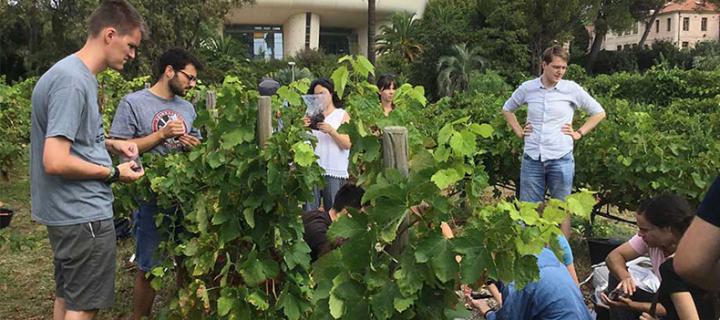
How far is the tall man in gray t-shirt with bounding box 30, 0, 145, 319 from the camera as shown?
2592 mm

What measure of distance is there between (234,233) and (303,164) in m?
0.62

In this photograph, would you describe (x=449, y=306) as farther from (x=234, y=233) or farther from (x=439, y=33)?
(x=439, y=33)

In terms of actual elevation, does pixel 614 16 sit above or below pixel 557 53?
above

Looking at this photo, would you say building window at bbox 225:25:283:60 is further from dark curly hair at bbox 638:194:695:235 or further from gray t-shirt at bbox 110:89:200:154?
dark curly hair at bbox 638:194:695:235

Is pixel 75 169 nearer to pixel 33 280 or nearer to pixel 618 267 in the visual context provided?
pixel 618 267

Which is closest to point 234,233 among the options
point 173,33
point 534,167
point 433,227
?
point 433,227

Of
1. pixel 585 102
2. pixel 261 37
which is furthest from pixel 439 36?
pixel 585 102

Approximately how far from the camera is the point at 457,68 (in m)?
30.4

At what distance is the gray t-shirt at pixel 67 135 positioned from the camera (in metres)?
2.55

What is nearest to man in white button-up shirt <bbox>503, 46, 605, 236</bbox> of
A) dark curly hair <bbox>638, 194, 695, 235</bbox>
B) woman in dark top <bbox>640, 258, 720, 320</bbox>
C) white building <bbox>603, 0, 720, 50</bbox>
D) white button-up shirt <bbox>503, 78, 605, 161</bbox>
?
white button-up shirt <bbox>503, 78, 605, 161</bbox>

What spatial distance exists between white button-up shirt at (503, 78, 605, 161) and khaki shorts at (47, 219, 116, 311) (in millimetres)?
3250

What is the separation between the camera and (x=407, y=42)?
116ft

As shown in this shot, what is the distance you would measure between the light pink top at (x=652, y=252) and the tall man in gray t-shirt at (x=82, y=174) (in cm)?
255

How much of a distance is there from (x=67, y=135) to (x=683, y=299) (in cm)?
251
